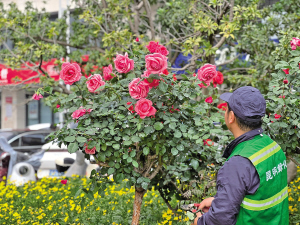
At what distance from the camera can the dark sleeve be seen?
1685 millimetres

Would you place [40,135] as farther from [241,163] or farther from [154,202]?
[241,163]

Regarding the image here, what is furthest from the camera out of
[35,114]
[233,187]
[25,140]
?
[35,114]

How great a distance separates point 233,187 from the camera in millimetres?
1685

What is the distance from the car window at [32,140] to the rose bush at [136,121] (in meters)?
6.73

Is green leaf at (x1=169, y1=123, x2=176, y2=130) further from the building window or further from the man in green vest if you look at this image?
the building window

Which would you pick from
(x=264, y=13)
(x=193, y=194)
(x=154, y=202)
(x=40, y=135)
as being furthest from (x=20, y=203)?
(x=264, y=13)

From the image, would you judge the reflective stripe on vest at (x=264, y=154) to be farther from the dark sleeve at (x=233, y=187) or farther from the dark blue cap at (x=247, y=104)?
the dark blue cap at (x=247, y=104)

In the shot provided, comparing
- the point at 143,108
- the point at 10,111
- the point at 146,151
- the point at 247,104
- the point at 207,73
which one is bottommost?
the point at 10,111

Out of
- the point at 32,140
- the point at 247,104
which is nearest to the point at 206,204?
the point at 247,104

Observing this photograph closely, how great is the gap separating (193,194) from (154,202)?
1.74m

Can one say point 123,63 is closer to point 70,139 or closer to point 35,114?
point 70,139

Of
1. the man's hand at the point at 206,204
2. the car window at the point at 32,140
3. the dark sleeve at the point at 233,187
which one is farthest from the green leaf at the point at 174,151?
the car window at the point at 32,140

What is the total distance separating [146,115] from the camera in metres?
2.49

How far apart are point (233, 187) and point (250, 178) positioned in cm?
10
